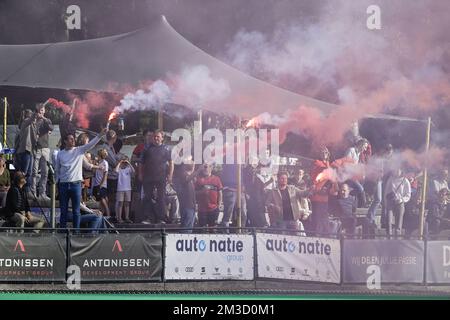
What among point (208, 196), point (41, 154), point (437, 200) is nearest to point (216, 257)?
point (208, 196)

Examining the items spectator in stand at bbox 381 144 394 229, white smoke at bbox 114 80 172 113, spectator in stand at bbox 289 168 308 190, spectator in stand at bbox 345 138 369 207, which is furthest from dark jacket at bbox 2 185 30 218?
spectator in stand at bbox 381 144 394 229

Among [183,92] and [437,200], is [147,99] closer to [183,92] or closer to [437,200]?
[183,92]

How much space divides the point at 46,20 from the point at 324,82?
3.91 m

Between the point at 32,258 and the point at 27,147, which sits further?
the point at 27,147

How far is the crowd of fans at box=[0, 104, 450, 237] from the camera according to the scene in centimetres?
1215

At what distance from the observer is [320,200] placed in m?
12.5

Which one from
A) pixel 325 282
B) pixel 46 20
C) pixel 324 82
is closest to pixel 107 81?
pixel 46 20

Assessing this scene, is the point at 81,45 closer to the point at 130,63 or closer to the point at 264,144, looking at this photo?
the point at 130,63

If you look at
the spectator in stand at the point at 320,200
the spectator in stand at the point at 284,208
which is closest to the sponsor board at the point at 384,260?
Answer: the spectator in stand at the point at 320,200

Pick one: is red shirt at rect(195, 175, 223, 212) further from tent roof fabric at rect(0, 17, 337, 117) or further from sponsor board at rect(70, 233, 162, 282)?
sponsor board at rect(70, 233, 162, 282)

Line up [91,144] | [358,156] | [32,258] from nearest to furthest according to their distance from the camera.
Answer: [32,258] → [91,144] → [358,156]

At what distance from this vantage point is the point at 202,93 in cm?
1284

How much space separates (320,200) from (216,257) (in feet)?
6.12

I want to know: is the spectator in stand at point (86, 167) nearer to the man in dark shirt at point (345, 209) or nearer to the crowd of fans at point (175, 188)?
the crowd of fans at point (175, 188)
